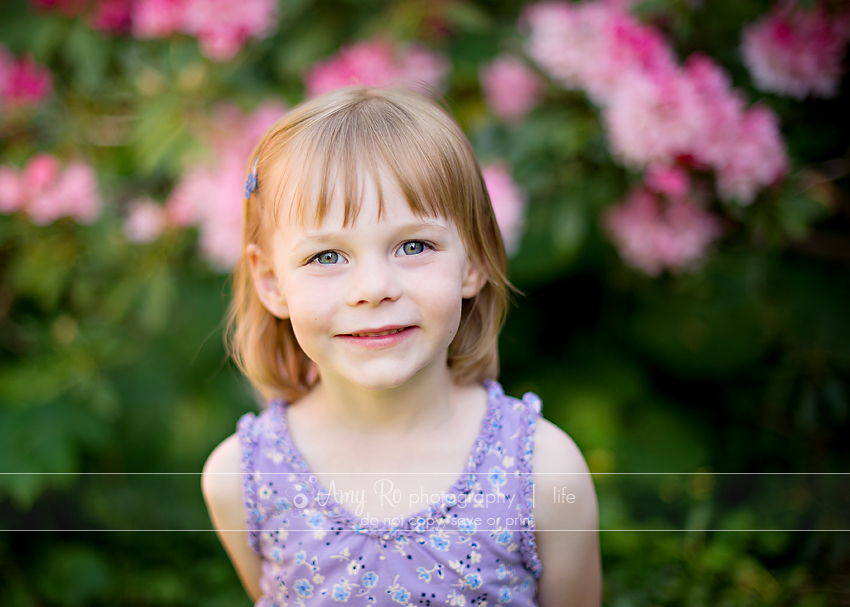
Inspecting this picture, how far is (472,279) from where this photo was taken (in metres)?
1.10

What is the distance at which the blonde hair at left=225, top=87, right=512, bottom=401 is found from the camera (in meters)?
0.95

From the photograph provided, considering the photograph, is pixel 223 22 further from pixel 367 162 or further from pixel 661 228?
pixel 661 228

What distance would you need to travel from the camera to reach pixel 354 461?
1096mm

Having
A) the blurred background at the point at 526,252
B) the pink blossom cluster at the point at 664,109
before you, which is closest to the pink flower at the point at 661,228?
the blurred background at the point at 526,252

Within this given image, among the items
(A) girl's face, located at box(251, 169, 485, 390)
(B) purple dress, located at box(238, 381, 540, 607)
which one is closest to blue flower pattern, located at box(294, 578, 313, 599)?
(B) purple dress, located at box(238, 381, 540, 607)

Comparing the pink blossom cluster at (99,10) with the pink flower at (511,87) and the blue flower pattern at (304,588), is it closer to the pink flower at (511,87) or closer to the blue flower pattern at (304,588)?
the pink flower at (511,87)

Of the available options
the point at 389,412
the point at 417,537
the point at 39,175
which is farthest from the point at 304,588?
the point at 39,175

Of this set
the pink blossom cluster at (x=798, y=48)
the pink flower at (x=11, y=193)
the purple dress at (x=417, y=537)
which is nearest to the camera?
the purple dress at (x=417, y=537)

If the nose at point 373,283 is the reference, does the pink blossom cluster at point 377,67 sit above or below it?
above

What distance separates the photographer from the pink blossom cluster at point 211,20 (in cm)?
169

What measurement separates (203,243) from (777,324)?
5.69ft

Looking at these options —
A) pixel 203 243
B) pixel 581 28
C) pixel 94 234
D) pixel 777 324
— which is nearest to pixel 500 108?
pixel 581 28

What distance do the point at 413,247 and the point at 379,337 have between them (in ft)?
0.46

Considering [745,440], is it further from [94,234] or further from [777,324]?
[94,234]
